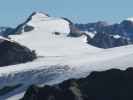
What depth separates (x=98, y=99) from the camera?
412ft

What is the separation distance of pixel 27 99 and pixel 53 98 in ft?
19.8

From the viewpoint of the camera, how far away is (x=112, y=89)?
4963 inches

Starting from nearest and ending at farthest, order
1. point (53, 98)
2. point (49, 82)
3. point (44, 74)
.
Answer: point (53, 98) → point (49, 82) → point (44, 74)

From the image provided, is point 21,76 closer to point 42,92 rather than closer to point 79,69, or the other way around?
point 79,69

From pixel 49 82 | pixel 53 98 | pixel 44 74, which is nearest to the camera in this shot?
pixel 53 98

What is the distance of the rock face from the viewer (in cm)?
12431

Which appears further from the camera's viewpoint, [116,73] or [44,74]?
[44,74]

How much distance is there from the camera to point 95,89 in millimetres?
127438

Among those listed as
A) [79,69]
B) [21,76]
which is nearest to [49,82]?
[79,69]

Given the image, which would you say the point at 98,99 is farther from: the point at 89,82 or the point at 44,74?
the point at 44,74

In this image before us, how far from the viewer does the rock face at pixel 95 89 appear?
124m

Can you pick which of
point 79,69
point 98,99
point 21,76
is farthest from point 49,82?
point 98,99

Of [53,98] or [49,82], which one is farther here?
[49,82]

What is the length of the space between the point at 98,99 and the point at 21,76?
59829 mm
